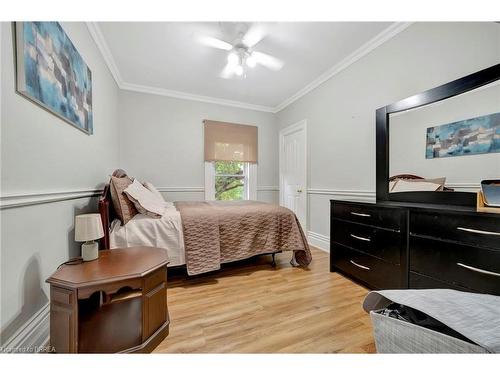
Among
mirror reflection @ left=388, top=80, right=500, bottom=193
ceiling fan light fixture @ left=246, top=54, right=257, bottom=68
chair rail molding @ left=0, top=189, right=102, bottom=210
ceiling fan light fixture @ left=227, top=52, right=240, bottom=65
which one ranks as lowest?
chair rail molding @ left=0, top=189, right=102, bottom=210

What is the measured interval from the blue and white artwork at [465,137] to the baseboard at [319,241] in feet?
5.72

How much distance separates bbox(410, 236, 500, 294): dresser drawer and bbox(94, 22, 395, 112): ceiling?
2195mm

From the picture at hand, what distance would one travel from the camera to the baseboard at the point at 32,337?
40.1 inches

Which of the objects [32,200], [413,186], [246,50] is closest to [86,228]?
[32,200]

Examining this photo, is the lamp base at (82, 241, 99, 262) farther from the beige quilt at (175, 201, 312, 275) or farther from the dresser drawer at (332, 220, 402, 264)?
the dresser drawer at (332, 220, 402, 264)

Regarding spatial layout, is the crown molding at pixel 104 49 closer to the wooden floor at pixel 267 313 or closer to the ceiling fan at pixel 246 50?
the ceiling fan at pixel 246 50

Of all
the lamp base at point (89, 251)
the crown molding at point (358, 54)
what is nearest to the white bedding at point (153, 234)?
the lamp base at point (89, 251)

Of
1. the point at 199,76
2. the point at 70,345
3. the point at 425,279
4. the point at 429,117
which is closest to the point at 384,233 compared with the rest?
the point at 425,279

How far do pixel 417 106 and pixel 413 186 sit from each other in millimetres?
714

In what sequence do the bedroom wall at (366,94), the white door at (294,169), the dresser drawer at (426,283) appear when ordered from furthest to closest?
1. the white door at (294,169)
2. the bedroom wall at (366,94)
3. the dresser drawer at (426,283)

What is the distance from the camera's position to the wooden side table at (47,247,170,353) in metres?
1.03

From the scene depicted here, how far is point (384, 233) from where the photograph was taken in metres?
1.81

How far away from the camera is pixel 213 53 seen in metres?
2.59

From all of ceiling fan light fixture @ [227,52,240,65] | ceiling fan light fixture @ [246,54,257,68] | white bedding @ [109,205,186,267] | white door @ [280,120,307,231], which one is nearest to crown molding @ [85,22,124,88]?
ceiling fan light fixture @ [227,52,240,65]
